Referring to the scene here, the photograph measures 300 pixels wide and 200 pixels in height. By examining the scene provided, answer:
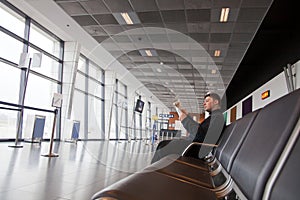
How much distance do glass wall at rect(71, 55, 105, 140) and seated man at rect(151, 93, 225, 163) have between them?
6230mm

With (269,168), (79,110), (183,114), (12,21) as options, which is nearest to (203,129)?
(183,114)

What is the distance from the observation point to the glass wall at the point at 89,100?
8359 mm

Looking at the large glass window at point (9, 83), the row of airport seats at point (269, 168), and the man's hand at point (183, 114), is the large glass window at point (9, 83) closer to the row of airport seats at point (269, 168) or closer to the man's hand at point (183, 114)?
the man's hand at point (183, 114)

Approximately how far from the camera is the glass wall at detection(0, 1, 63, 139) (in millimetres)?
5219

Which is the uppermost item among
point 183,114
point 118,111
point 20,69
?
point 20,69

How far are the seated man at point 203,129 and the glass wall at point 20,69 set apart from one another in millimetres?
3648

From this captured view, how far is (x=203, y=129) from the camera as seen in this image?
7.20 ft

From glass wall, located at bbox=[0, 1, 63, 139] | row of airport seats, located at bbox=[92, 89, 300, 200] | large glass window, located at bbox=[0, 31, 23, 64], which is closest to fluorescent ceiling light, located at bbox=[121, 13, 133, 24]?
glass wall, located at bbox=[0, 1, 63, 139]

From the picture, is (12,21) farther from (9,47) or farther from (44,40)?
(44,40)

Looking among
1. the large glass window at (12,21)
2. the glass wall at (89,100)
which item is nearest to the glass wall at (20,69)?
the large glass window at (12,21)

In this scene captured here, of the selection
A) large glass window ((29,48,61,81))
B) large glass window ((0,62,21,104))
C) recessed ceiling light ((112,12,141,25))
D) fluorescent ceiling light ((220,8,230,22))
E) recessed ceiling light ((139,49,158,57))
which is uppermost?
recessed ceiling light ((112,12,141,25))

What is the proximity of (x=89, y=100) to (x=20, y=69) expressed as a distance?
359 cm

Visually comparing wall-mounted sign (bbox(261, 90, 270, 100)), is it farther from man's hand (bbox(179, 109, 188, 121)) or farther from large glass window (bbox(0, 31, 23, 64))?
large glass window (bbox(0, 31, 23, 64))

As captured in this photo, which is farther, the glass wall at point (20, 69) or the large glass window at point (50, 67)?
the large glass window at point (50, 67)
